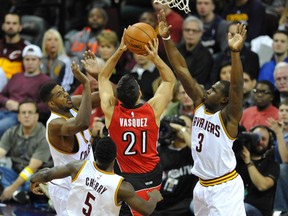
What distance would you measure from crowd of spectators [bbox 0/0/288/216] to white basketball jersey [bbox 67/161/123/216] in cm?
287

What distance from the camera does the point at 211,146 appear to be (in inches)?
357

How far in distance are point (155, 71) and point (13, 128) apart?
2.27m

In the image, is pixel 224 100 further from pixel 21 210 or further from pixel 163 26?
pixel 21 210

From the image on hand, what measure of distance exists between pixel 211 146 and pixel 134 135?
82 centimetres

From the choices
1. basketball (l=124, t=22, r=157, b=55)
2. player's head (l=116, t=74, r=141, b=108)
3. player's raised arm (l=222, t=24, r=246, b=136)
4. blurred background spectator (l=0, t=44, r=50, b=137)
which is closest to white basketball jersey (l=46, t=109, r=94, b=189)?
player's head (l=116, t=74, r=141, b=108)

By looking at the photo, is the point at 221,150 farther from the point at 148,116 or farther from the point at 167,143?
the point at 167,143

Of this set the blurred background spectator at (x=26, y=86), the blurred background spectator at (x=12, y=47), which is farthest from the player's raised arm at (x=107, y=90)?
the blurred background spectator at (x=12, y=47)

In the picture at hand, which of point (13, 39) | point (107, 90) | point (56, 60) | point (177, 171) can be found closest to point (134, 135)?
point (107, 90)

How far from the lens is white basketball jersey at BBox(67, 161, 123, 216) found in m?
7.93

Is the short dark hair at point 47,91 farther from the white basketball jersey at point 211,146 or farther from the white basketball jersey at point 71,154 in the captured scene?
the white basketball jersey at point 211,146

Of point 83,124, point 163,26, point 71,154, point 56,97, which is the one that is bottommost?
point 71,154

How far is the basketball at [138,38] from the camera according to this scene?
918 cm

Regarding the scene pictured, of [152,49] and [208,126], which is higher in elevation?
[152,49]

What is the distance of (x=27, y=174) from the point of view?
39.2 feet
